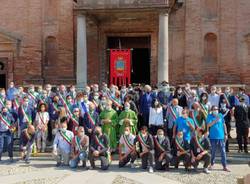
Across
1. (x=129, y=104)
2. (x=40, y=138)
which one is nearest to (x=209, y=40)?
(x=129, y=104)

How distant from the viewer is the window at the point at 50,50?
2528 centimetres

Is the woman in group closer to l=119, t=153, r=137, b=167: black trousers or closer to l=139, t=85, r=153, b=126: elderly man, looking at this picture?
l=139, t=85, r=153, b=126: elderly man

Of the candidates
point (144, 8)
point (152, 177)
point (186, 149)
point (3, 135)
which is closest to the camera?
point (152, 177)

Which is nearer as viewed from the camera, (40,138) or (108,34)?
(40,138)

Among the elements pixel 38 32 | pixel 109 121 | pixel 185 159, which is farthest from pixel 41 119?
pixel 38 32

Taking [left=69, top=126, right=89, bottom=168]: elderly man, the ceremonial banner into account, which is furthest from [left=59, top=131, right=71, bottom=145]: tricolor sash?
the ceremonial banner

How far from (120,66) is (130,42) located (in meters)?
3.51

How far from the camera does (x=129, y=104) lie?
50.7ft

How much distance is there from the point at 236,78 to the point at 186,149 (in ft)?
34.8

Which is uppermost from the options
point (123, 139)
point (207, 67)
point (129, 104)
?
point (207, 67)

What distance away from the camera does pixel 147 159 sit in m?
14.2

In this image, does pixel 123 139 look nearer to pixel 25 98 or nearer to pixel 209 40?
pixel 25 98

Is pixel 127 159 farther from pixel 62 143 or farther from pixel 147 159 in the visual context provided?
pixel 62 143

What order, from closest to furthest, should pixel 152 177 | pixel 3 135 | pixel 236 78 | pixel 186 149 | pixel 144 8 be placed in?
pixel 152 177 < pixel 186 149 < pixel 3 135 < pixel 144 8 < pixel 236 78
